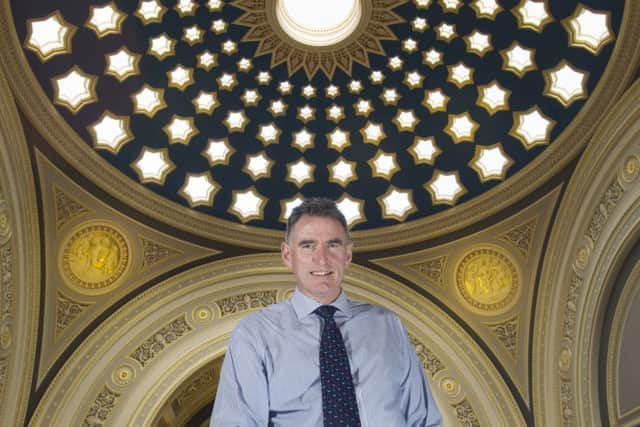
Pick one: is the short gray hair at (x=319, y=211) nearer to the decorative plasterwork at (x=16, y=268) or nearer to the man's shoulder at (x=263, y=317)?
the man's shoulder at (x=263, y=317)

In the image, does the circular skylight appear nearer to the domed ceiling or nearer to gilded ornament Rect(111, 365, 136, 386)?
the domed ceiling

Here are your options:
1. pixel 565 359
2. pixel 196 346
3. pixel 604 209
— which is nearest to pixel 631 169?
pixel 604 209

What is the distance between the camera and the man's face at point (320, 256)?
246 cm

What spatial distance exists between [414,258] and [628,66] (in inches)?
216

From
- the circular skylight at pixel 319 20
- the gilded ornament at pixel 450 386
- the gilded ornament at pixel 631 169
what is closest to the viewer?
the gilded ornament at pixel 631 169

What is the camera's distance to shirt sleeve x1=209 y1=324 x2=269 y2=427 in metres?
2.12

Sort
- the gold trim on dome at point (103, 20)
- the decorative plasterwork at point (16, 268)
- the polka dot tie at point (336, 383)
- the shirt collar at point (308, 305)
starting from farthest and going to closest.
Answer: the gold trim on dome at point (103, 20) < the decorative plasterwork at point (16, 268) < the shirt collar at point (308, 305) < the polka dot tie at point (336, 383)

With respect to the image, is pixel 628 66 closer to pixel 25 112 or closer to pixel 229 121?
pixel 229 121

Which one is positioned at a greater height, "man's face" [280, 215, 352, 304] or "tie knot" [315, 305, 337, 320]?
"man's face" [280, 215, 352, 304]

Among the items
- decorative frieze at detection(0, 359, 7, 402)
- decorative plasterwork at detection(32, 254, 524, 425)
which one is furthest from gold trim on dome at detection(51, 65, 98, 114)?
decorative frieze at detection(0, 359, 7, 402)

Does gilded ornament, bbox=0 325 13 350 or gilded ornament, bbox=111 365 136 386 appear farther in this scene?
gilded ornament, bbox=111 365 136 386

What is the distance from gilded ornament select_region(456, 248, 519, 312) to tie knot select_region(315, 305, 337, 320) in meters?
11.6

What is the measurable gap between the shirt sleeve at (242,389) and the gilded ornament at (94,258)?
11.3m

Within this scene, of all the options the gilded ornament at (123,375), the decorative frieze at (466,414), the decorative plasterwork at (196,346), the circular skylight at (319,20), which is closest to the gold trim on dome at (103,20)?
the circular skylight at (319,20)
